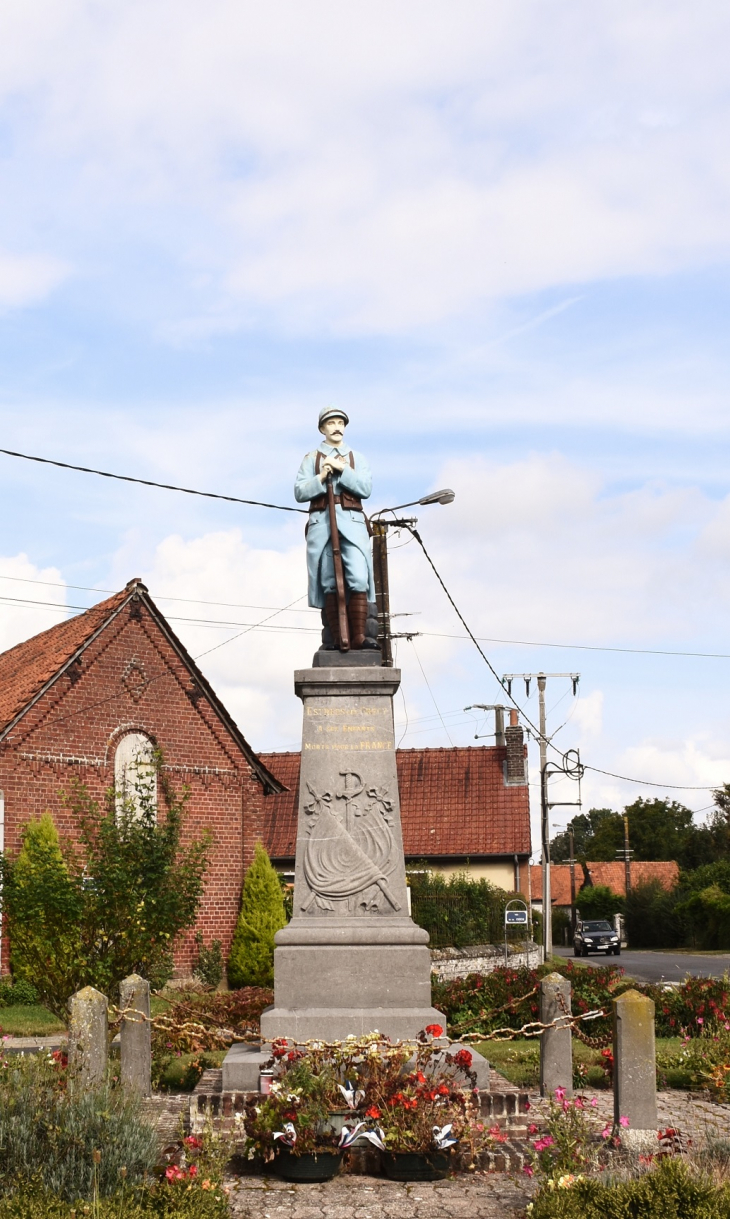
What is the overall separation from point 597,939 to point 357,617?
1281 inches

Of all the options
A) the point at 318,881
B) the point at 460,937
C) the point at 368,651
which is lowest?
the point at 460,937

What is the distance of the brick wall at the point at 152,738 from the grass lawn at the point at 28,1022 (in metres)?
2.61

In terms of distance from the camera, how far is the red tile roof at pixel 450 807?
33.8 metres

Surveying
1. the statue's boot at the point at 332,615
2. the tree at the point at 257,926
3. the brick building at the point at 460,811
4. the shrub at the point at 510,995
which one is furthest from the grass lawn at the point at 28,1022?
the brick building at the point at 460,811

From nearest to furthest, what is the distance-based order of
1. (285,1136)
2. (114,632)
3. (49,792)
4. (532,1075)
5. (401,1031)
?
1. (285,1136)
2. (401,1031)
3. (532,1075)
4. (49,792)
5. (114,632)

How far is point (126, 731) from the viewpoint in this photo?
22.8 metres

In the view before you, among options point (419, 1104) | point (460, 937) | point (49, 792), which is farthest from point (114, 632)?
point (419, 1104)

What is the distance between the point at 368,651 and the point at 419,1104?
3.75m

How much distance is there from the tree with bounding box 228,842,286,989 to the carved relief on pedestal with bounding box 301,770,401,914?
522 inches

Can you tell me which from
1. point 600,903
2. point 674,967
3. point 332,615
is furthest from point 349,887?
point 600,903

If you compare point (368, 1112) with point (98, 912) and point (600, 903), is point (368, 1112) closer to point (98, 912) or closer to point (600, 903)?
point (98, 912)

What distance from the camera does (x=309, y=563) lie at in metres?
10.5

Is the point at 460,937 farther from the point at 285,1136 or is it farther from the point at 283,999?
the point at 285,1136

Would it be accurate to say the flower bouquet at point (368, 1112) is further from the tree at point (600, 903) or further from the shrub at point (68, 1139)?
the tree at point (600, 903)
